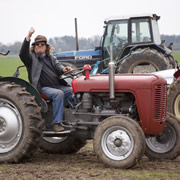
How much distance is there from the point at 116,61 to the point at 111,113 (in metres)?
8.12

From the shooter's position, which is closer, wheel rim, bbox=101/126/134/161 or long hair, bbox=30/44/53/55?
wheel rim, bbox=101/126/134/161

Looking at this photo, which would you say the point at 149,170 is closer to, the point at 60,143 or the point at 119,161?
the point at 119,161

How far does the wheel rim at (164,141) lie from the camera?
5586 millimetres

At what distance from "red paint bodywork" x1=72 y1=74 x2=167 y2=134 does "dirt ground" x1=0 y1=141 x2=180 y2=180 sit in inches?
20.3

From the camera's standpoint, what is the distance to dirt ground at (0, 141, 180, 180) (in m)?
4.38

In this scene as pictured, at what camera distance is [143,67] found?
40.8 ft

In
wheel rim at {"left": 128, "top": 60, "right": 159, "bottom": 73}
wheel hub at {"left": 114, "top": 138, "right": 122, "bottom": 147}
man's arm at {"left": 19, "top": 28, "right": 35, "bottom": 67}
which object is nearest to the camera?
wheel hub at {"left": 114, "top": 138, "right": 122, "bottom": 147}

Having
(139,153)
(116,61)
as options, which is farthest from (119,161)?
(116,61)

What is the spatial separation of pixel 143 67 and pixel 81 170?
805 cm

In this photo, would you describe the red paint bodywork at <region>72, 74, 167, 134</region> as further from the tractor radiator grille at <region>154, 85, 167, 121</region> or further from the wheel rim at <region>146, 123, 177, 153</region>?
the wheel rim at <region>146, 123, 177, 153</region>

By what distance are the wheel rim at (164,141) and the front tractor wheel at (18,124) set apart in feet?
5.17

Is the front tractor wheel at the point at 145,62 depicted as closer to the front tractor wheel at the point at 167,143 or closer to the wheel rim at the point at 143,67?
the wheel rim at the point at 143,67

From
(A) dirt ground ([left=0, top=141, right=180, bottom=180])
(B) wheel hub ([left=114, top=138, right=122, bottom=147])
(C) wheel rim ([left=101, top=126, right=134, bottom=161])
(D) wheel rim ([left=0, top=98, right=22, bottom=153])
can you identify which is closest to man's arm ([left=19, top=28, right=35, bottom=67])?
(D) wheel rim ([left=0, top=98, right=22, bottom=153])

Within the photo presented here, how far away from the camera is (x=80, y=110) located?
5.52 meters
